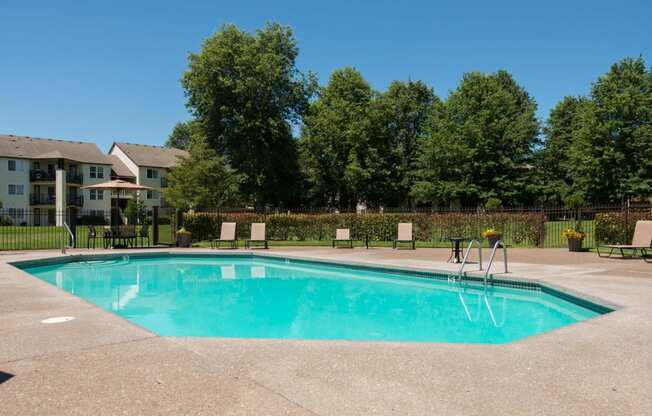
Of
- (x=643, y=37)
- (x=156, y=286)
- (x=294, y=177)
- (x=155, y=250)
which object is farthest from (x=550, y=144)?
(x=156, y=286)

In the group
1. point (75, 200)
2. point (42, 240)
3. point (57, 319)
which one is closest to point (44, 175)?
point (75, 200)

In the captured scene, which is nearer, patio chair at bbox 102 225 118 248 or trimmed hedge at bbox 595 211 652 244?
trimmed hedge at bbox 595 211 652 244

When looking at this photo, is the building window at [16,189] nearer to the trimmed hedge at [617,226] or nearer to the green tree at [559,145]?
the green tree at [559,145]

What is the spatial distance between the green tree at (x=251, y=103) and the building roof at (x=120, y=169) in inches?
761

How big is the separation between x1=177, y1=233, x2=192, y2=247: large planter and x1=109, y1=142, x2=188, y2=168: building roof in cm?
3605

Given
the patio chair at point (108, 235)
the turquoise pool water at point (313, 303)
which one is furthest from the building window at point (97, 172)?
the turquoise pool water at point (313, 303)

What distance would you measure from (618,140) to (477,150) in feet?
35.3

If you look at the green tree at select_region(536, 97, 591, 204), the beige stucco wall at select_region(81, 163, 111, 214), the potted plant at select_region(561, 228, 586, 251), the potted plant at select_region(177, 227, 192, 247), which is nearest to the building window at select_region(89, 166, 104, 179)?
the beige stucco wall at select_region(81, 163, 111, 214)

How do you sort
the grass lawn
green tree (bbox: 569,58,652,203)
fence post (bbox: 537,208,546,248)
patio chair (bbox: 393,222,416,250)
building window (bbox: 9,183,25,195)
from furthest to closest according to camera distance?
building window (bbox: 9,183,25,195) < green tree (bbox: 569,58,652,203) < the grass lawn < fence post (bbox: 537,208,546,248) < patio chair (bbox: 393,222,416,250)

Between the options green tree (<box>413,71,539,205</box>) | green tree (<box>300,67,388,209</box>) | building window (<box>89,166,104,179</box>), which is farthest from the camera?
building window (<box>89,166,104,179</box>)

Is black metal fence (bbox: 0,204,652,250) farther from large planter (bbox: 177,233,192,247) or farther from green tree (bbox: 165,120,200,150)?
green tree (bbox: 165,120,200,150)

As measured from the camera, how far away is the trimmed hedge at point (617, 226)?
17.3m

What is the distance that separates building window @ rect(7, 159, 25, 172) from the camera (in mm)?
47250

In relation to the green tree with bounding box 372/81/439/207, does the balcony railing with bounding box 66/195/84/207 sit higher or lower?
lower
